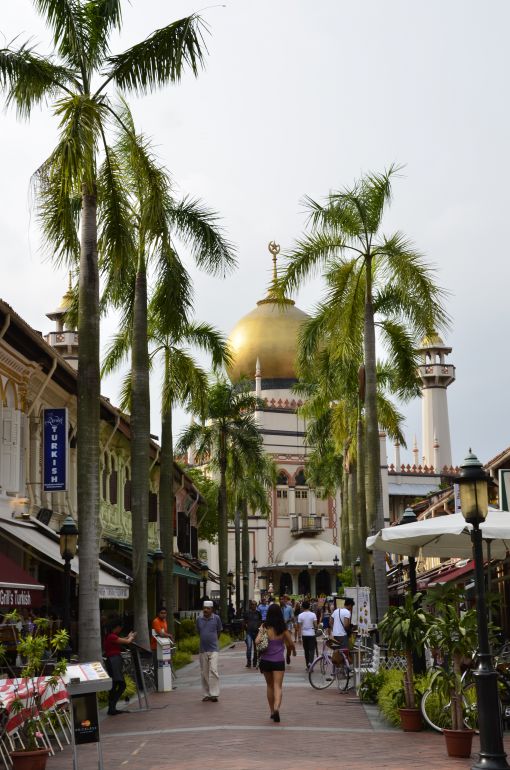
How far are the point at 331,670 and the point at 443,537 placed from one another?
5297mm

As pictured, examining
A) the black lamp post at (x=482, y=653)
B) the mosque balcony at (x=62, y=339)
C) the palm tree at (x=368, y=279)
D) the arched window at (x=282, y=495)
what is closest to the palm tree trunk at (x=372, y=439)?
the palm tree at (x=368, y=279)

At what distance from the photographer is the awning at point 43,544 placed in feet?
67.6

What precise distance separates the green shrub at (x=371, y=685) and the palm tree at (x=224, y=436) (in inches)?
1091

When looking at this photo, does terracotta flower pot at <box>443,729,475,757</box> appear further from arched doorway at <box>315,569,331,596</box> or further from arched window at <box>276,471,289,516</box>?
arched window at <box>276,471,289,516</box>

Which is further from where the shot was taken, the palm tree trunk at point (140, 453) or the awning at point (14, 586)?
the palm tree trunk at point (140, 453)

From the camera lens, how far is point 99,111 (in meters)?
17.2

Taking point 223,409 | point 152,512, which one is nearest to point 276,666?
point 152,512

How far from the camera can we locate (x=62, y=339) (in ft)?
249

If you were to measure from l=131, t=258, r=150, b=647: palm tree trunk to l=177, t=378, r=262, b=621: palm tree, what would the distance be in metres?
20.9

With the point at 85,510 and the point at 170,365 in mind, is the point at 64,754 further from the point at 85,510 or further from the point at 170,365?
the point at 170,365

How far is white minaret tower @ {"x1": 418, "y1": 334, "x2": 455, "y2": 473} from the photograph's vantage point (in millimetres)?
83312

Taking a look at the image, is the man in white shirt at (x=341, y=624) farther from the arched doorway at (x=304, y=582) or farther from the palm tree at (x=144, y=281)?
the arched doorway at (x=304, y=582)

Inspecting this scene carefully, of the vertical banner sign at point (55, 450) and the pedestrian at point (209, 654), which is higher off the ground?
the vertical banner sign at point (55, 450)

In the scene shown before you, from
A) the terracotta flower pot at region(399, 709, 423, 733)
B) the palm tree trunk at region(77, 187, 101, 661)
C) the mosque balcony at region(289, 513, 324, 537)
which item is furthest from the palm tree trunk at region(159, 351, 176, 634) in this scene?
the mosque balcony at region(289, 513, 324, 537)
